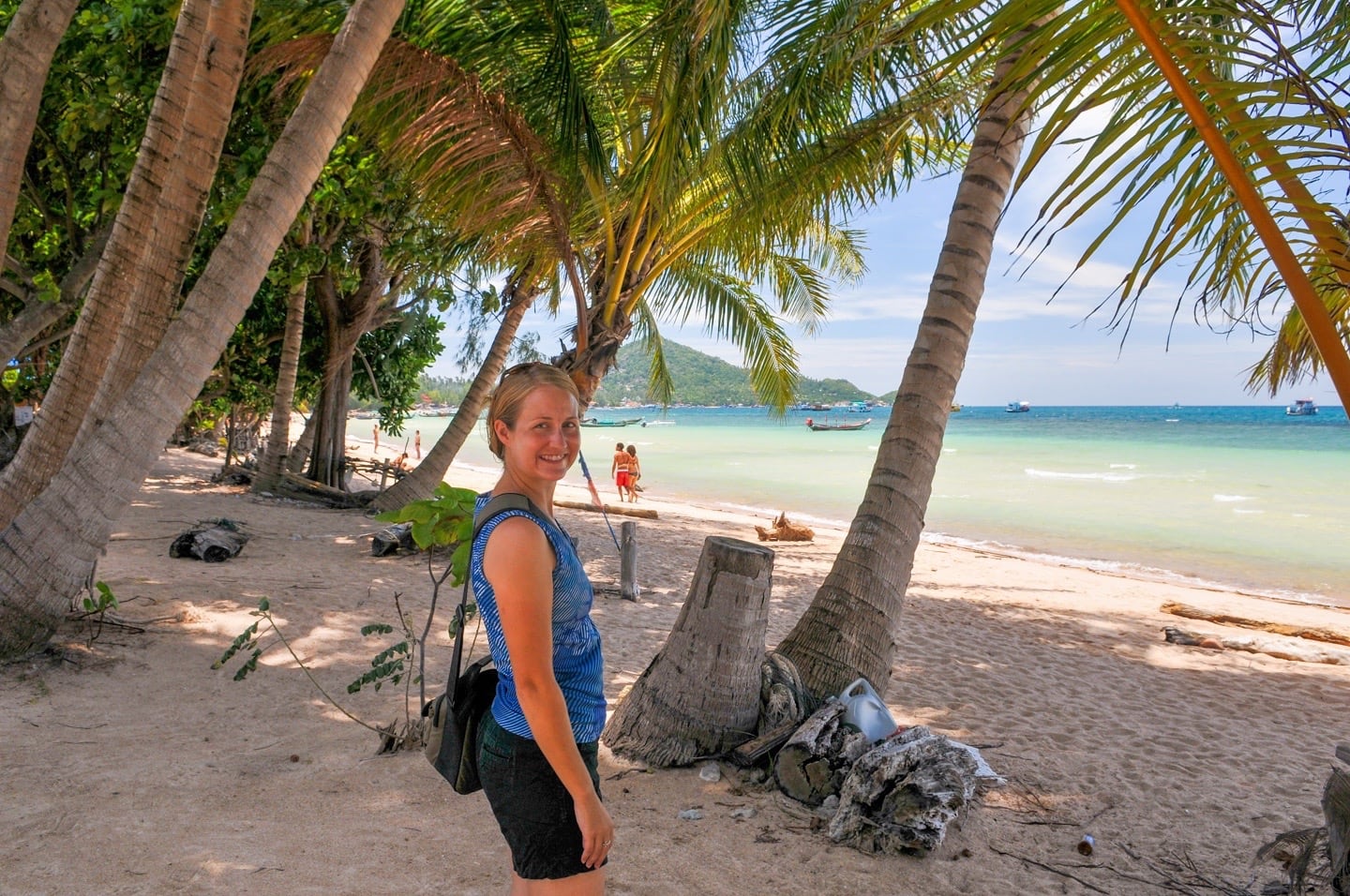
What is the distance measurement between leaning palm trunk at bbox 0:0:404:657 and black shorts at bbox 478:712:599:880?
341cm

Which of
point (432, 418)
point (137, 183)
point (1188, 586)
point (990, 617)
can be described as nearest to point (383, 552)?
point (137, 183)

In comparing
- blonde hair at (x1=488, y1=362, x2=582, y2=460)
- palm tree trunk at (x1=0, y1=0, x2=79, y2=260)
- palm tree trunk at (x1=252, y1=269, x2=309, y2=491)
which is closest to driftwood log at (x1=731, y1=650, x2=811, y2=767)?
blonde hair at (x1=488, y1=362, x2=582, y2=460)

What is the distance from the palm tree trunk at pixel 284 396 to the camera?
11.0 meters

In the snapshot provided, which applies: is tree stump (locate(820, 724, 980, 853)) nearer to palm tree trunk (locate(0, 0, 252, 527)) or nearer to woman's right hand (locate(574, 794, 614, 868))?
woman's right hand (locate(574, 794, 614, 868))

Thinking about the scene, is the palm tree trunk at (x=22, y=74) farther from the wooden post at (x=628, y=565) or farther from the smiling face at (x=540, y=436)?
the wooden post at (x=628, y=565)

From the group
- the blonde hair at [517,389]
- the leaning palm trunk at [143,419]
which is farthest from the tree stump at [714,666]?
the leaning palm trunk at [143,419]

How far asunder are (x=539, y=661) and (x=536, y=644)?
0.11 ft

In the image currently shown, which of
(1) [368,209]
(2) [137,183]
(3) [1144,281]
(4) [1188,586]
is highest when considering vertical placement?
(1) [368,209]

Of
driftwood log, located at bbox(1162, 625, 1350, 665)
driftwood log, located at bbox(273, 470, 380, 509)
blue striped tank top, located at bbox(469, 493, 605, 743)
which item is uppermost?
blue striped tank top, located at bbox(469, 493, 605, 743)

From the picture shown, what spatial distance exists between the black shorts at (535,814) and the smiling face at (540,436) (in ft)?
1.67

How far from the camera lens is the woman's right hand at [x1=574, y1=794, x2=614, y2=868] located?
148cm

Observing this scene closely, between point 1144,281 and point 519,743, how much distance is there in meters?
1.98

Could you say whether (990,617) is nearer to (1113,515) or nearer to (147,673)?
(147,673)

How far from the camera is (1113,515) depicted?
67.9 ft
